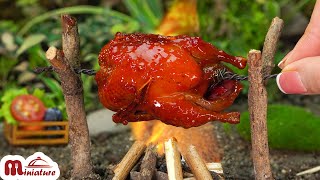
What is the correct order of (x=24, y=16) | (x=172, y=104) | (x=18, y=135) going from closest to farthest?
1. (x=172, y=104)
2. (x=18, y=135)
3. (x=24, y=16)

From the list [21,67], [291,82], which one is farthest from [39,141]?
[291,82]

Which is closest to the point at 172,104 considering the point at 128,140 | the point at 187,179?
the point at 187,179

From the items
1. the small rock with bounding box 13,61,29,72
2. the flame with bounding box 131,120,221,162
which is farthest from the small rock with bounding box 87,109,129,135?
the small rock with bounding box 13,61,29,72

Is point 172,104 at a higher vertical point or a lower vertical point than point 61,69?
lower

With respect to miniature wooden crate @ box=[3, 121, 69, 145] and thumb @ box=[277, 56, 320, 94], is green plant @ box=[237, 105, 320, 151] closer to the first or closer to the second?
miniature wooden crate @ box=[3, 121, 69, 145]

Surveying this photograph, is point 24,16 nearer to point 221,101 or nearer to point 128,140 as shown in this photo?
point 128,140

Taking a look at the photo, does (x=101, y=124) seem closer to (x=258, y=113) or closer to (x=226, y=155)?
(x=226, y=155)

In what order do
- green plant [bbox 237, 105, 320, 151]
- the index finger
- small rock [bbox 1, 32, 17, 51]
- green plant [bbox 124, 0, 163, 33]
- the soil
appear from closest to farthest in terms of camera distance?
1. the index finger
2. the soil
3. green plant [bbox 237, 105, 320, 151]
4. small rock [bbox 1, 32, 17, 51]
5. green plant [bbox 124, 0, 163, 33]
